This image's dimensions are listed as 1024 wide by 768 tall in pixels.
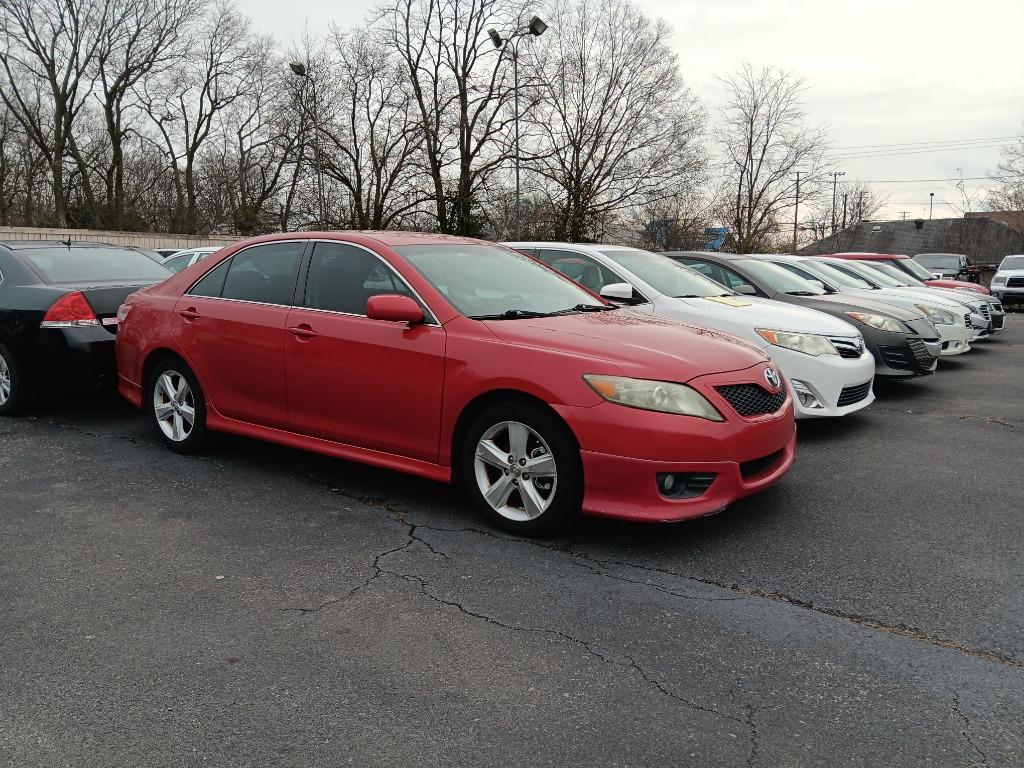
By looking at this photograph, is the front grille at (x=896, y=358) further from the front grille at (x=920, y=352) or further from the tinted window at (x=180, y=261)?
the tinted window at (x=180, y=261)

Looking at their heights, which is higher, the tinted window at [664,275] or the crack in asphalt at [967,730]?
the tinted window at [664,275]

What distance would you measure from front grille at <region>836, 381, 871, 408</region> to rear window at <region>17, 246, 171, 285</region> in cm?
590

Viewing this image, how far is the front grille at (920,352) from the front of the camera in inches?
328

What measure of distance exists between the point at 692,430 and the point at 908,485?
2115 millimetres

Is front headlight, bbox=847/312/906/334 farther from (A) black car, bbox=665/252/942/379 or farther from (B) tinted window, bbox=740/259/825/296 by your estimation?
(B) tinted window, bbox=740/259/825/296

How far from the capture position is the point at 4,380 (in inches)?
280

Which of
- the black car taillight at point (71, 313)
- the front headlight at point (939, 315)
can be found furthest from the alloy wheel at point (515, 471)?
the front headlight at point (939, 315)

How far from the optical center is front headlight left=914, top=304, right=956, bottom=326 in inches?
441

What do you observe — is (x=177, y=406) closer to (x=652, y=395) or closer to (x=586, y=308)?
(x=586, y=308)

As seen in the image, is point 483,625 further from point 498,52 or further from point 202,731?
point 498,52

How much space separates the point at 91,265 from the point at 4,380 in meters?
1.21

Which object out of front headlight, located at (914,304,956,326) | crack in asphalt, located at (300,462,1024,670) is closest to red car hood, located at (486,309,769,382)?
crack in asphalt, located at (300,462,1024,670)

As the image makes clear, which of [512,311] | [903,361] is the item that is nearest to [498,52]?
[903,361]

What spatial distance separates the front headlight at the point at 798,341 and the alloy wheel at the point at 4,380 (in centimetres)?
617
